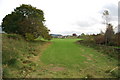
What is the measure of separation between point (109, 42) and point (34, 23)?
9.36 m

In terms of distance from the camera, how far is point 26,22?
15141 mm

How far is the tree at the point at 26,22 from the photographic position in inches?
601

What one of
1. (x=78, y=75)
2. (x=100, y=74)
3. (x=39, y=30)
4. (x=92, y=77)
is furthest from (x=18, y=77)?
(x=39, y=30)

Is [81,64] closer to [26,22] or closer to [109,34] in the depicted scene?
[109,34]

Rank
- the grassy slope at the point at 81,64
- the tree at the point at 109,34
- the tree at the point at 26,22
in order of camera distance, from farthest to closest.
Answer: the tree at the point at 26,22
the tree at the point at 109,34
the grassy slope at the point at 81,64

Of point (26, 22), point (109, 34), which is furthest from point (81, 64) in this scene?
point (26, 22)

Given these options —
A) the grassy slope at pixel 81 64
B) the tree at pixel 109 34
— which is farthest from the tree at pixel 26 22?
the grassy slope at pixel 81 64

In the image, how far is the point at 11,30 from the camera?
653 inches

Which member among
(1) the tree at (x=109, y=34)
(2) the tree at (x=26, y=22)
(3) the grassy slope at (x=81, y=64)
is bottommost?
(3) the grassy slope at (x=81, y=64)

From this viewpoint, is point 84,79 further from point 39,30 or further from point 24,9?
point 24,9

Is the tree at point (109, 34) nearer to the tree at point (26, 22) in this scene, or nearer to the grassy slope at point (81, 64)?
the grassy slope at point (81, 64)

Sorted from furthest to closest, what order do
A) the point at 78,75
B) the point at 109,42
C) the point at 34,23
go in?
the point at 34,23
the point at 109,42
the point at 78,75

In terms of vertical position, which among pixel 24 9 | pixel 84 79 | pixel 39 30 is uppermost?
pixel 24 9

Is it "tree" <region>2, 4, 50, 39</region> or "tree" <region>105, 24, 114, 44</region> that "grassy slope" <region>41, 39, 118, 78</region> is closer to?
"tree" <region>105, 24, 114, 44</region>
